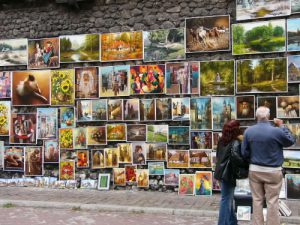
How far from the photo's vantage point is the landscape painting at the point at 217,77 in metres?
9.19

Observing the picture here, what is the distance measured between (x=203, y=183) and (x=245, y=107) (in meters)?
1.89

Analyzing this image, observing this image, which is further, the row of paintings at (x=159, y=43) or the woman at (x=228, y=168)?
the row of paintings at (x=159, y=43)

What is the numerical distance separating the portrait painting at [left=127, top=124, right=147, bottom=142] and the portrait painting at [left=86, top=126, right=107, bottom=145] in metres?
0.64

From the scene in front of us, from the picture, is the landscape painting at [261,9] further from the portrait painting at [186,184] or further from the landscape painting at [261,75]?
the portrait painting at [186,184]

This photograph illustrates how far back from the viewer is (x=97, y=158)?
10.2 meters

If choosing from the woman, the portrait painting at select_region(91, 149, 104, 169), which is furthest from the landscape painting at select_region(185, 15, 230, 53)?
the woman

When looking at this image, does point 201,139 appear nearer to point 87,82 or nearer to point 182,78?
point 182,78

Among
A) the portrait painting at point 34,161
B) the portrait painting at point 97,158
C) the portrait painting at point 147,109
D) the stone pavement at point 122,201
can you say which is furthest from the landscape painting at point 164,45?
the portrait painting at point 34,161

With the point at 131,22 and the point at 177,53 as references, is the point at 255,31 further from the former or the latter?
the point at 131,22

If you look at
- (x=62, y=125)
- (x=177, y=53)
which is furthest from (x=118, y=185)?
(x=177, y=53)

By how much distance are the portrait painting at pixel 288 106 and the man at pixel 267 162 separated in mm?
3006

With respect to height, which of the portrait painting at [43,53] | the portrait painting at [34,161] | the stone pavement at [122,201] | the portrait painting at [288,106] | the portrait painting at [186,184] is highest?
the portrait painting at [43,53]

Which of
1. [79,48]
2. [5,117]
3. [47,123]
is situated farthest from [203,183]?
[5,117]

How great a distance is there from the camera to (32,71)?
35.2 ft
